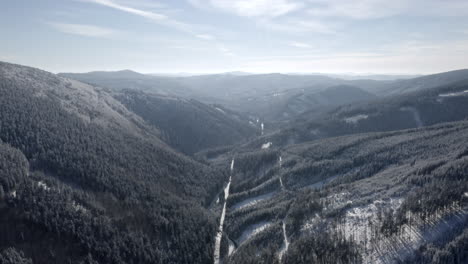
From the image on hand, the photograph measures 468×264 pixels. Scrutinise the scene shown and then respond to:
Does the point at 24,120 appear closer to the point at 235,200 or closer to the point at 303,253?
the point at 235,200

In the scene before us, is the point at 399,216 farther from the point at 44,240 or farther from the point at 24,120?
the point at 24,120

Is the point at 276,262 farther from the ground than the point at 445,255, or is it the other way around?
the point at 445,255

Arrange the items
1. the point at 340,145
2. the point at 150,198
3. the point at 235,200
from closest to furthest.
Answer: the point at 150,198 → the point at 235,200 → the point at 340,145

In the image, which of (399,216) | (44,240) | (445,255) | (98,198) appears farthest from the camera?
(98,198)

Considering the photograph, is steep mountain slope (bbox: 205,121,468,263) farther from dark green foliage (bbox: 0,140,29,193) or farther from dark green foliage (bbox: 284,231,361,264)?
dark green foliage (bbox: 0,140,29,193)

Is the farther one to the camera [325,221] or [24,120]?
[24,120]

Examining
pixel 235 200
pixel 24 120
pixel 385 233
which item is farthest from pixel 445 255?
pixel 24 120

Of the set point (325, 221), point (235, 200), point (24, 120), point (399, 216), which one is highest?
point (24, 120)
